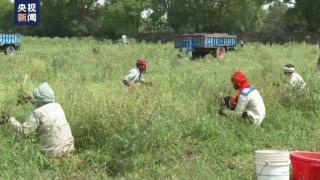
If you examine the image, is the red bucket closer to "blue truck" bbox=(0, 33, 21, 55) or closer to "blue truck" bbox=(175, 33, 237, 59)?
"blue truck" bbox=(175, 33, 237, 59)

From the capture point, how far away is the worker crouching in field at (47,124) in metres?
7.46

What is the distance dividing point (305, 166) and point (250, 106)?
323 centimetres

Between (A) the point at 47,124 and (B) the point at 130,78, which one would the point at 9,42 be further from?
(A) the point at 47,124

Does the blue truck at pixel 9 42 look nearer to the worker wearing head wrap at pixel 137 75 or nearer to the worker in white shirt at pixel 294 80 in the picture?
the worker wearing head wrap at pixel 137 75

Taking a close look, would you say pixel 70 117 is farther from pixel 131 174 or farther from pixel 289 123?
pixel 289 123

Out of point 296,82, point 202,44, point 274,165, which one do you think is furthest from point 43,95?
point 202,44

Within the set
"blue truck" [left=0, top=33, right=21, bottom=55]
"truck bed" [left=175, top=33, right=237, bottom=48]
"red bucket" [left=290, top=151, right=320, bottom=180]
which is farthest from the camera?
"blue truck" [left=0, top=33, right=21, bottom=55]

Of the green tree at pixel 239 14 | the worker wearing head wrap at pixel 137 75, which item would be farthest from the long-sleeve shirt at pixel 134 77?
the green tree at pixel 239 14

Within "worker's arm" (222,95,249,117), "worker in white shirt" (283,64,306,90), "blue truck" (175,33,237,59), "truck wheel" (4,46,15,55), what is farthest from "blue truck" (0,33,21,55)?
"worker's arm" (222,95,249,117)

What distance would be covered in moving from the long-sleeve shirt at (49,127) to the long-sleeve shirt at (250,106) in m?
3.33

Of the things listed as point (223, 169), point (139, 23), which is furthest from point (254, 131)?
point (139, 23)

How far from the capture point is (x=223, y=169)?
7.90 meters

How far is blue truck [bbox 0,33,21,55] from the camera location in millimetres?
35125

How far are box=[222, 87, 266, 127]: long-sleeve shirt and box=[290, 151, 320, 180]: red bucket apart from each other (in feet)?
9.07
